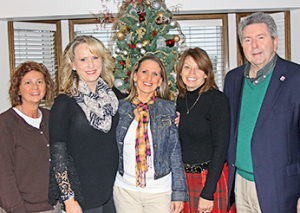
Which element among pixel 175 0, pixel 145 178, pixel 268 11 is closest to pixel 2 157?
pixel 145 178

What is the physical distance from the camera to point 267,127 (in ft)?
5.51

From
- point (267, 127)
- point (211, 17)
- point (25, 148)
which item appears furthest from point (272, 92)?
point (211, 17)

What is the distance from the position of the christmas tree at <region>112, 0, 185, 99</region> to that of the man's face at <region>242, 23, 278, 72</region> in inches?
Answer: 41.2

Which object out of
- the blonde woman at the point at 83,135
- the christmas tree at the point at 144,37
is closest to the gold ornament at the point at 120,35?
the christmas tree at the point at 144,37

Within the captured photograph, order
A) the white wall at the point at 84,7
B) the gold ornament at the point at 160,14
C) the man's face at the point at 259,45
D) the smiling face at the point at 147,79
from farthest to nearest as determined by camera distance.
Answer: the white wall at the point at 84,7 < the gold ornament at the point at 160,14 < the smiling face at the point at 147,79 < the man's face at the point at 259,45

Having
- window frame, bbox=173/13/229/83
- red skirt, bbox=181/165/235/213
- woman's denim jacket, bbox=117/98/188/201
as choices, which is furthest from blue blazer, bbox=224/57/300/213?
window frame, bbox=173/13/229/83

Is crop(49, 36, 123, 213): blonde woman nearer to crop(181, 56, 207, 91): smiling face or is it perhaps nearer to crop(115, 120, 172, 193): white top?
crop(115, 120, 172, 193): white top

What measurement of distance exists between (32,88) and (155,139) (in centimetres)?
106

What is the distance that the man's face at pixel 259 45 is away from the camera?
174 cm

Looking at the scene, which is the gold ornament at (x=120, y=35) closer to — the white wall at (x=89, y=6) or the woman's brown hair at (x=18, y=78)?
the white wall at (x=89, y=6)

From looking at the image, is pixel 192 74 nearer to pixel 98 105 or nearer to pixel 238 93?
pixel 238 93

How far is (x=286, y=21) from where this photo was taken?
3.60m

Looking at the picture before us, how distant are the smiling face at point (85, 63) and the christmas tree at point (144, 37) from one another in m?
0.90

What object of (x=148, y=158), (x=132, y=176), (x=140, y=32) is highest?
(x=140, y=32)
